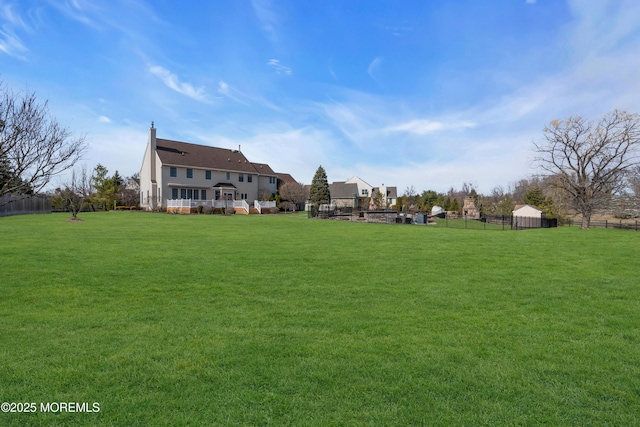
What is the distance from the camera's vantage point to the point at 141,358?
350cm

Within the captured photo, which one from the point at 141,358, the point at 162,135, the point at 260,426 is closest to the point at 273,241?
the point at 141,358

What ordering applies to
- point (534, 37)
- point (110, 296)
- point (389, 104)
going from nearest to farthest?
point (110, 296) → point (534, 37) → point (389, 104)

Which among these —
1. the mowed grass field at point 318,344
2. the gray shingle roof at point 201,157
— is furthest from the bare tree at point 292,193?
the mowed grass field at point 318,344

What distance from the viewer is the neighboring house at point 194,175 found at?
37.2 m

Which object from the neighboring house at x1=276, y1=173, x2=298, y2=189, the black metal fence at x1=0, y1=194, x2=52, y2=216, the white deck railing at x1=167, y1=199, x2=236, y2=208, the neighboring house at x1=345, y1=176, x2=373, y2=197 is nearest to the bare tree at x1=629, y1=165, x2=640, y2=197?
the white deck railing at x1=167, y1=199, x2=236, y2=208

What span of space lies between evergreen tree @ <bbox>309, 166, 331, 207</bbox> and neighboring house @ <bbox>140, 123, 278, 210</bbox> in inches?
263

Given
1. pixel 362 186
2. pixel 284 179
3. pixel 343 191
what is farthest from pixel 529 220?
pixel 362 186

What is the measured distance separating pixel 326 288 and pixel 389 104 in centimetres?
1880

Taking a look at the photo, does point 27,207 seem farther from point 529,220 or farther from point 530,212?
point 530,212

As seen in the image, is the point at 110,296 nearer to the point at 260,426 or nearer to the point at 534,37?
the point at 260,426

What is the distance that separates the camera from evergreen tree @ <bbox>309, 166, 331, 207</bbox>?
48.7m

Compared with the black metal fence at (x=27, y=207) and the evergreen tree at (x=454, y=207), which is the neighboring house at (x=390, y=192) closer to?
the evergreen tree at (x=454, y=207)

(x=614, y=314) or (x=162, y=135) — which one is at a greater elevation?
(x=162, y=135)

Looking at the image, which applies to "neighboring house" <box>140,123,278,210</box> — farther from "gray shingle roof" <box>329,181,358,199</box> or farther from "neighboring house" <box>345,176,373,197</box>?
"neighboring house" <box>345,176,373,197</box>
